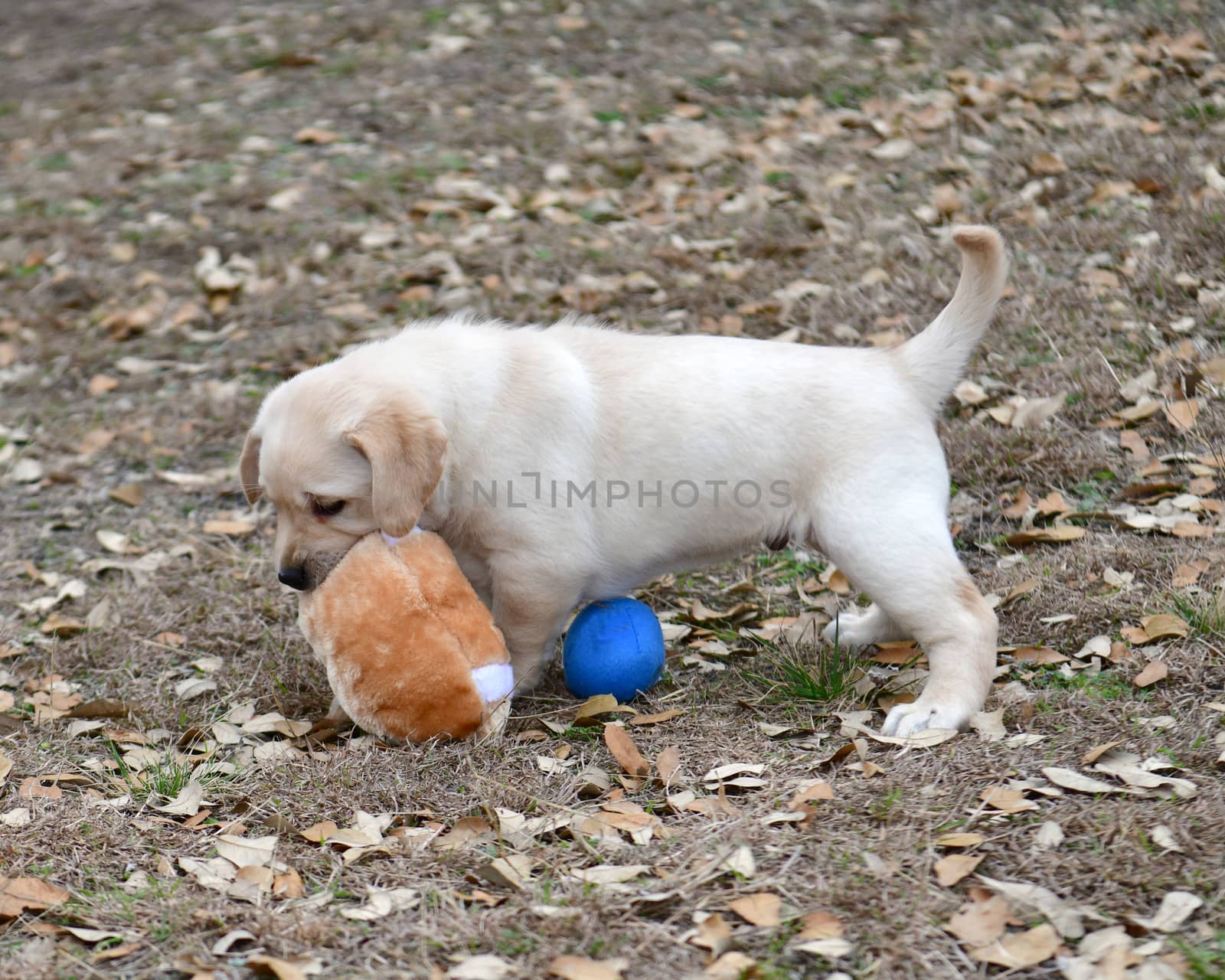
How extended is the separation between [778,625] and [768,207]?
3361 mm

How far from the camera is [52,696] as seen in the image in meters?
3.53

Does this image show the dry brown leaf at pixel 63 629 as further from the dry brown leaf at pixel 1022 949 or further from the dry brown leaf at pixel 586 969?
the dry brown leaf at pixel 1022 949

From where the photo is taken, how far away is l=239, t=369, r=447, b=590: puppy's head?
3041 mm

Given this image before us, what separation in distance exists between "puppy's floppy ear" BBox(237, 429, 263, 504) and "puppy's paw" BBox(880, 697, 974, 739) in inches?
72.2

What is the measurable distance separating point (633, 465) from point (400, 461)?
0.66 m

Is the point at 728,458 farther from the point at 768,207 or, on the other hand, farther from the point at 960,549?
the point at 768,207

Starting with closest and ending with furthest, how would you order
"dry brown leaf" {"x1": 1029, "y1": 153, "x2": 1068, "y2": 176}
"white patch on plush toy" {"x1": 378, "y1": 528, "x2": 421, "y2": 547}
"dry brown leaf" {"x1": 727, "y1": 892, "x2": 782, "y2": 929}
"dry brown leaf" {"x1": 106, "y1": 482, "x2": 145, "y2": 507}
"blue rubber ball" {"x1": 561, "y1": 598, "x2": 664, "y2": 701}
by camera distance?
"dry brown leaf" {"x1": 727, "y1": 892, "x2": 782, "y2": 929}
"white patch on plush toy" {"x1": 378, "y1": 528, "x2": 421, "y2": 547}
"blue rubber ball" {"x1": 561, "y1": 598, "x2": 664, "y2": 701}
"dry brown leaf" {"x1": 106, "y1": 482, "x2": 145, "y2": 507}
"dry brown leaf" {"x1": 1029, "y1": 153, "x2": 1068, "y2": 176}

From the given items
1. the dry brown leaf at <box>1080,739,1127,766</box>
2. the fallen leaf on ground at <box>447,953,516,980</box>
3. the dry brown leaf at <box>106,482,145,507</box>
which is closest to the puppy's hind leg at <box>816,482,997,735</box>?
the dry brown leaf at <box>1080,739,1127,766</box>

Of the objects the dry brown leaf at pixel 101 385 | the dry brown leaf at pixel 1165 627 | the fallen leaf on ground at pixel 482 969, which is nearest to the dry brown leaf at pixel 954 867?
the fallen leaf on ground at pixel 482 969

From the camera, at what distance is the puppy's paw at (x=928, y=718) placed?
300cm

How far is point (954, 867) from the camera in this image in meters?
2.42

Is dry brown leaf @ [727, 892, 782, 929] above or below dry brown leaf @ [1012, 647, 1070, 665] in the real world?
above

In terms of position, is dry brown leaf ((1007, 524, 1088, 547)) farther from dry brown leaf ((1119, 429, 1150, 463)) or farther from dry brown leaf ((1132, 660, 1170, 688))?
dry brown leaf ((1132, 660, 1170, 688))

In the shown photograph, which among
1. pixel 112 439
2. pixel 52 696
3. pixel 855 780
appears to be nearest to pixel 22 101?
pixel 112 439
